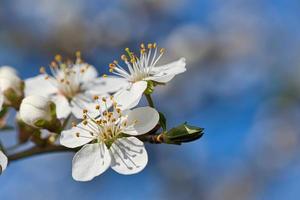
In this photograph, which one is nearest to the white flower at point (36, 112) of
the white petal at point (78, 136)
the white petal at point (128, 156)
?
Result: the white petal at point (78, 136)

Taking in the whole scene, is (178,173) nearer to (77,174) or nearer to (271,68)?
(271,68)

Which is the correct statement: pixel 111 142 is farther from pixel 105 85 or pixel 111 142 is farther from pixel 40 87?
pixel 40 87

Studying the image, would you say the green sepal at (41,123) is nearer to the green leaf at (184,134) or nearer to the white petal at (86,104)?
the white petal at (86,104)

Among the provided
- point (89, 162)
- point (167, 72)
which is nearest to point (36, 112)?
point (89, 162)

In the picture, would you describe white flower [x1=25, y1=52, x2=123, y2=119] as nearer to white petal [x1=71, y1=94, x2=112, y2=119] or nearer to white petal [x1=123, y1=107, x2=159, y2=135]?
white petal [x1=71, y1=94, x2=112, y2=119]

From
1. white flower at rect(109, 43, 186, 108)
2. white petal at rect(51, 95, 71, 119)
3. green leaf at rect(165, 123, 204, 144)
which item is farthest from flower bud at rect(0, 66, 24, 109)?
green leaf at rect(165, 123, 204, 144)

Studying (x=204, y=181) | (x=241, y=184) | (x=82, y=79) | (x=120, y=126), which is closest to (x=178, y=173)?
(x=204, y=181)

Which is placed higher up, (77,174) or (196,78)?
(196,78)
